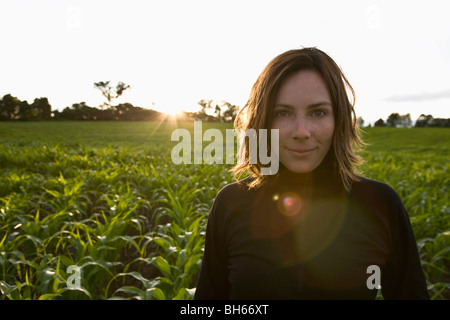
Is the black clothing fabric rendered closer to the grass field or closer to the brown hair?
the brown hair

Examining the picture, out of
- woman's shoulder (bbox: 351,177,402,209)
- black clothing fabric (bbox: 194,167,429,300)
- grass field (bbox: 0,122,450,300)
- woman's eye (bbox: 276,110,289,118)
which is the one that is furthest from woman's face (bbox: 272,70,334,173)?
grass field (bbox: 0,122,450,300)

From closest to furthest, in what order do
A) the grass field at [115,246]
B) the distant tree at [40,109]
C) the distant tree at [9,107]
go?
the grass field at [115,246] → the distant tree at [9,107] → the distant tree at [40,109]

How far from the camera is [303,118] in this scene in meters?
1.23

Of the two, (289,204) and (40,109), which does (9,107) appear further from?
(289,204)

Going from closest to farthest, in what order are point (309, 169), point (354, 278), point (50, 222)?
point (354, 278)
point (309, 169)
point (50, 222)

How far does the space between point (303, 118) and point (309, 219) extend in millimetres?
451

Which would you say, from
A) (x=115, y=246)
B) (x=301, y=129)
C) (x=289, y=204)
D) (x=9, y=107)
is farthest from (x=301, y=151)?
(x=9, y=107)

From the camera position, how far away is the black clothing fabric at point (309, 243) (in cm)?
119

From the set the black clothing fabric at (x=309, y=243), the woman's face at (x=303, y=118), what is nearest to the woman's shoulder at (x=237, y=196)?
the black clothing fabric at (x=309, y=243)

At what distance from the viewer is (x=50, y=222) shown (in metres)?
3.52

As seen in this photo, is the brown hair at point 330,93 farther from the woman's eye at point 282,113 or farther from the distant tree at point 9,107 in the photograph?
the distant tree at point 9,107

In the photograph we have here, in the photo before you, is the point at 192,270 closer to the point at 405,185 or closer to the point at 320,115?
the point at 320,115
